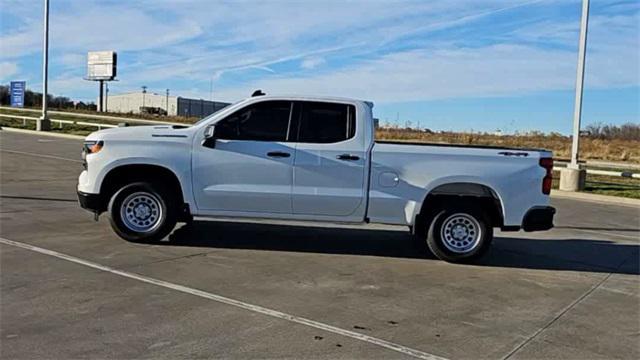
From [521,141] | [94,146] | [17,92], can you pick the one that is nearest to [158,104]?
[17,92]

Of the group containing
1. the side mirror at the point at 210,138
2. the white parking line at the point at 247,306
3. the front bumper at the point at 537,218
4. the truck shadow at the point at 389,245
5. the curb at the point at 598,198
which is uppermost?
the side mirror at the point at 210,138

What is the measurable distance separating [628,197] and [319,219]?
1348 cm

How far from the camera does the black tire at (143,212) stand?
7.76 metres

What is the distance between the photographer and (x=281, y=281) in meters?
6.43

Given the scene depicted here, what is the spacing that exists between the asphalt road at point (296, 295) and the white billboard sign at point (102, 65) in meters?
60.6

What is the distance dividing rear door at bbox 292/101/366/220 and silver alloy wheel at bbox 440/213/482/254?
3.67 ft

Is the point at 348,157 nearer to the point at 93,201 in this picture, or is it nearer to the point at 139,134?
the point at 139,134

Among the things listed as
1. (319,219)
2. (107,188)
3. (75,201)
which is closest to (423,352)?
(319,219)

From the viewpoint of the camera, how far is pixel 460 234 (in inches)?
305

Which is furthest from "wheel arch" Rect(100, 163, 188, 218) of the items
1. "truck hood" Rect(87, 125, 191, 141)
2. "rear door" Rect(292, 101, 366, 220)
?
"rear door" Rect(292, 101, 366, 220)

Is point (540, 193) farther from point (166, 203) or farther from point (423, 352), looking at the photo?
point (166, 203)

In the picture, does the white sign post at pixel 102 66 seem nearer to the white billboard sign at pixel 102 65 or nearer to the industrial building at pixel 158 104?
the white billboard sign at pixel 102 65

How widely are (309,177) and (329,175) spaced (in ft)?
0.83

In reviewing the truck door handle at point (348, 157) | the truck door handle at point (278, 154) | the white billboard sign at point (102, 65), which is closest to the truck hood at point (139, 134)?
the truck door handle at point (278, 154)
